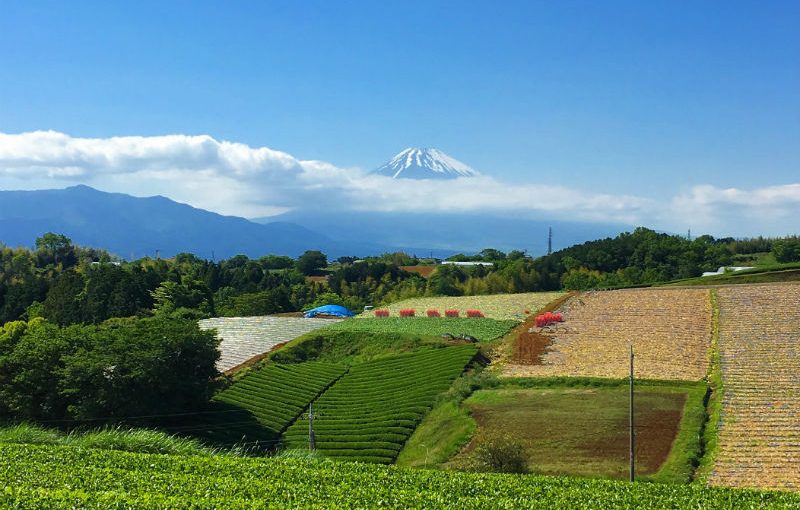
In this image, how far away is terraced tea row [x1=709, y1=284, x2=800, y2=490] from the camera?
2914 centimetres

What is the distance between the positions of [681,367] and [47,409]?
3914cm

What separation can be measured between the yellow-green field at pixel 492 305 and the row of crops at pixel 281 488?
43.1 metres

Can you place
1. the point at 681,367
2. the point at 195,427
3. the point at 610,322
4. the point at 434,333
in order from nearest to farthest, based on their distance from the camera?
the point at 195,427, the point at 681,367, the point at 610,322, the point at 434,333

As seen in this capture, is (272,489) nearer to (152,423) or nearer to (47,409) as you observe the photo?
(152,423)

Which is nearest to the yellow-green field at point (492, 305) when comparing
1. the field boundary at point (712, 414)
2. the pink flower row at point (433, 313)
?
the pink flower row at point (433, 313)

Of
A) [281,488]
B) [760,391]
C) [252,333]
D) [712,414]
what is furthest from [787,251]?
[281,488]

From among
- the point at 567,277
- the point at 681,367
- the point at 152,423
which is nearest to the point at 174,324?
the point at 152,423

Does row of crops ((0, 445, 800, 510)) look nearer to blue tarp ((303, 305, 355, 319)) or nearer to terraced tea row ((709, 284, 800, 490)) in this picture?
terraced tea row ((709, 284, 800, 490))

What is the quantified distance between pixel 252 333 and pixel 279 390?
22.4 meters

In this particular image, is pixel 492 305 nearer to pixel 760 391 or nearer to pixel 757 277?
pixel 757 277

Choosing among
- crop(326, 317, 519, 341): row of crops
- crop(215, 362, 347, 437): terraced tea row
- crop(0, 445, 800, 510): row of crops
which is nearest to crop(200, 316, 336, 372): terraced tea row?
crop(326, 317, 519, 341): row of crops

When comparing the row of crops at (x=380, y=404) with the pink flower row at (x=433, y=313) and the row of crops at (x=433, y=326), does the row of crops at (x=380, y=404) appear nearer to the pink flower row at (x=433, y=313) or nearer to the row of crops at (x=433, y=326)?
the row of crops at (x=433, y=326)

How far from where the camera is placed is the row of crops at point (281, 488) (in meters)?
18.8

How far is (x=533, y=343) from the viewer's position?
5372cm
